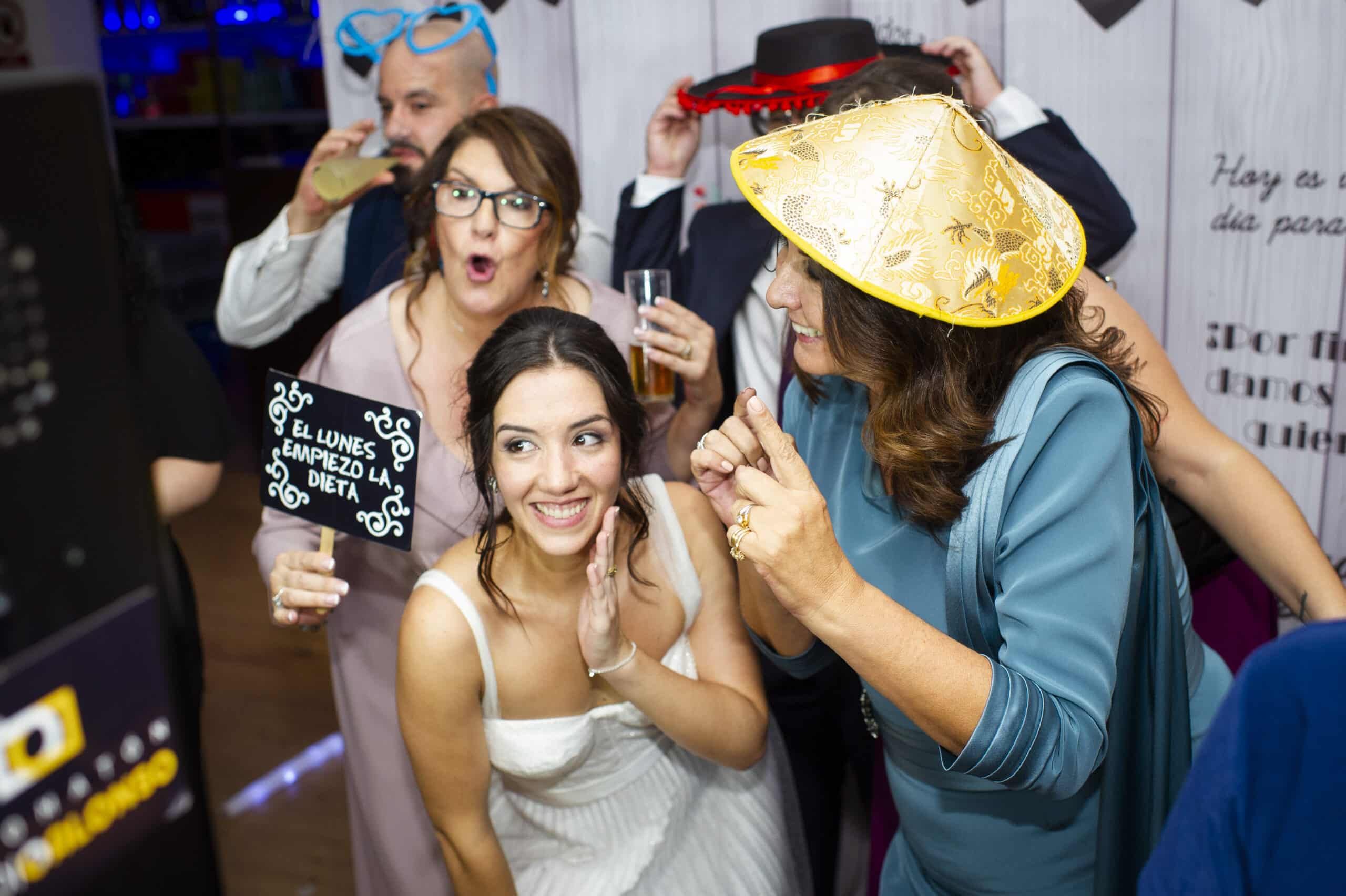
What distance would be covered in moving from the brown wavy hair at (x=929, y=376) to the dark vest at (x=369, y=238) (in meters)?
1.40

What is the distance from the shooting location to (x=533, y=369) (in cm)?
154

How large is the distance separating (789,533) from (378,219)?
1644mm

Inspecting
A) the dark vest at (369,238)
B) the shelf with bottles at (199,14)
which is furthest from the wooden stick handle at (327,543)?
the shelf with bottles at (199,14)

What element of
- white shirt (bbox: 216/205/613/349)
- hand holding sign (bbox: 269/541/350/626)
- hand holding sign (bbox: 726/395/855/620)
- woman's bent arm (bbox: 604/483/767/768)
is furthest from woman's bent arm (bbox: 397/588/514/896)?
white shirt (bbox: 216/205/613/349)

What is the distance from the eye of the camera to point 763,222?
6.75ft

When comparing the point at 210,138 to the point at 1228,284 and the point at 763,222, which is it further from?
the point at 1228,284

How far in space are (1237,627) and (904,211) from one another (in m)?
1.20

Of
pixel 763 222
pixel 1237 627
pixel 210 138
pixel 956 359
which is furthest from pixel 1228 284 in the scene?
pixel 210 138

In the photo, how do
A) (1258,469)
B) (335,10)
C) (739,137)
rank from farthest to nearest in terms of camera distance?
(335,10) → (739,137) → (1258,469)

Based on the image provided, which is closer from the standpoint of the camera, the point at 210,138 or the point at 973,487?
the point at 973,487

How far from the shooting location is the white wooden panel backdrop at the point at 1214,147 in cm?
211

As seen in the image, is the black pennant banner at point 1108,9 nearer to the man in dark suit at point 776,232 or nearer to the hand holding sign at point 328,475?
the man in dark suit at point 776,232

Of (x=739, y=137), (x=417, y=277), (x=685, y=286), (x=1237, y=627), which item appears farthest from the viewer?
(x=739, y=137)

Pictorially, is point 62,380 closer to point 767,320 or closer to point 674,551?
point 674,551
